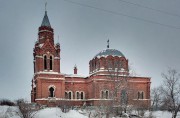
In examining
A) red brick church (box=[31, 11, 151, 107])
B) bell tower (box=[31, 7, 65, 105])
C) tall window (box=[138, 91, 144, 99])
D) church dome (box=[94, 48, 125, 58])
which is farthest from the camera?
tall window (box=[138, 91, 144, 99])

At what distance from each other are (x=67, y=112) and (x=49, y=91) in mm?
9744

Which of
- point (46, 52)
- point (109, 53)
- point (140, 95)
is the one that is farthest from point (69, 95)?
point (140, 95)

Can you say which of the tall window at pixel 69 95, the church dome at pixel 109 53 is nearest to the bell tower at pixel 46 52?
the tall window at pixel 69 95

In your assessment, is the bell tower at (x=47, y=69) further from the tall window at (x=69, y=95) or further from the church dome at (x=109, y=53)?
the church dome at (x=109, y=53)

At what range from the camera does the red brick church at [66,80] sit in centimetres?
3900

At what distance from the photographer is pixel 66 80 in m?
42.3

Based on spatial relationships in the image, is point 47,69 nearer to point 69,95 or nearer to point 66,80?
point 66,80

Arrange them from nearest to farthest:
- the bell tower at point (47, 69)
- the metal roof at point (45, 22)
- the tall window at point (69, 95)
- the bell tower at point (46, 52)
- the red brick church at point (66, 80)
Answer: the bell tower at point (47, 69), the red brick church at point (66, 80), the bell tower at point (46, 52), the metal roof at point (45, 22), the tall window at point (69, 95)

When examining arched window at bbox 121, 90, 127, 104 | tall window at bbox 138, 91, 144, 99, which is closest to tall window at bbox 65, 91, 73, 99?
tall window at bbox 138, 91, 144, 99

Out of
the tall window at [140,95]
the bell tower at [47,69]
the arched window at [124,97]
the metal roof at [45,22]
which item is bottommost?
the tall window at [140,95]

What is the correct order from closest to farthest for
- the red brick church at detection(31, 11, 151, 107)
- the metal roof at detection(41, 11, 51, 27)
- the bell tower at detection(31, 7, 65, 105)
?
the bell tower at detection(31, 7, 65, 105) → the red brick church at detection(31, 11, 151, 107) → the metal roof at detection(41, 11, 51, 27)

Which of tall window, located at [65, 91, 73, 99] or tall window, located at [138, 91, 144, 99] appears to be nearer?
tall window, located at [65, 91, 73, 99]

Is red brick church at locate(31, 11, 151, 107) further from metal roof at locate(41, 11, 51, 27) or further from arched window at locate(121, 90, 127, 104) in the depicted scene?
arched window at locate(121, 90, 127, 104)

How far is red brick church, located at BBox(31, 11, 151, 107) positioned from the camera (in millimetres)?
39000
